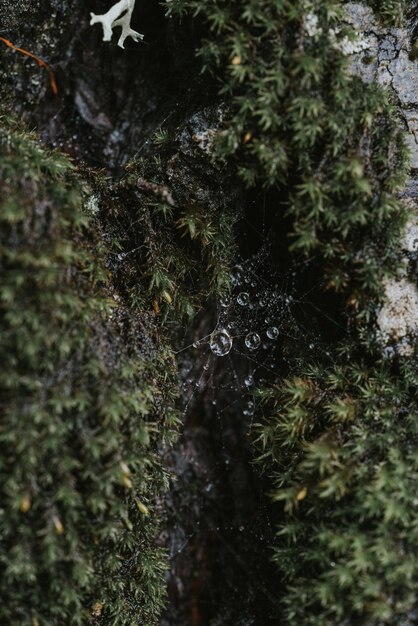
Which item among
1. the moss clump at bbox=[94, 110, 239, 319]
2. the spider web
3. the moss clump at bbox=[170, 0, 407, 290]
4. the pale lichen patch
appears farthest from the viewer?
the spider web

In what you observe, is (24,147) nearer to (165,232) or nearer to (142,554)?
(165,232)

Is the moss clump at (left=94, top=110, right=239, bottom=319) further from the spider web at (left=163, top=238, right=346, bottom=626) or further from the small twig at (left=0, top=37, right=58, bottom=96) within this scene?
the small twig at (left=0, top=37, right=58, bottom=96)

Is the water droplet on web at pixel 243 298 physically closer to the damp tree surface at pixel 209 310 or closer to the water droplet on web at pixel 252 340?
the damp tree surface at pixel 209 310

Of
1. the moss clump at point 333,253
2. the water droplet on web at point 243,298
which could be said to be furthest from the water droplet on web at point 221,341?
the moss clump at point 333,253

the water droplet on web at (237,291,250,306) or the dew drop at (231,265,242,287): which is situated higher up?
the dew drop at (231,265,242,287)

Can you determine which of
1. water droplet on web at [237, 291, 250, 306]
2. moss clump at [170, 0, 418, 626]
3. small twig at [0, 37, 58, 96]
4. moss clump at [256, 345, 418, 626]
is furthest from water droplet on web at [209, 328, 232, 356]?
small twig at [0, 37, 58, 96]

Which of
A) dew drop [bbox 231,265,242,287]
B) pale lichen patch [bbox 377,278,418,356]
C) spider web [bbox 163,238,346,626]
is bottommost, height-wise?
spider web [bbox 163,238,346,626]

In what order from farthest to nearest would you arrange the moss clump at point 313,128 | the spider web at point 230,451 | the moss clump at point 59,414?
the spider web at point 230,451 < the moss clump at point 313,128 < the moss clump at point 59,414

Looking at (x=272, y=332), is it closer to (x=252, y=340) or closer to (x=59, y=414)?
(x=252, y=340)
